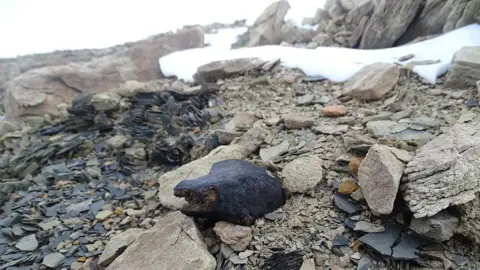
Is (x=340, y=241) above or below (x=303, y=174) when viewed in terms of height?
below

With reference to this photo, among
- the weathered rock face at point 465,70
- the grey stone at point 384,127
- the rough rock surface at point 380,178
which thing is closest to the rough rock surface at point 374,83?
the weathered rock face at point 465,70

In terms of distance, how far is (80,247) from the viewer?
2830mm

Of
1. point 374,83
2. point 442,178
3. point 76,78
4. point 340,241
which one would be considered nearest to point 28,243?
point 340,241

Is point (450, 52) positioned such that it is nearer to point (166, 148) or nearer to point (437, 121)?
point (437, 121)

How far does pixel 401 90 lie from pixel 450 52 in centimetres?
120

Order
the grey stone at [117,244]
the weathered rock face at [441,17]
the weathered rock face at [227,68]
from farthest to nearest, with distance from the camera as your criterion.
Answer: the weathered rock face at [227,68] → the weathered rock face at [441,17] → the grey stone at [117,244]

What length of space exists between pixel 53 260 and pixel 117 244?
0.66 m

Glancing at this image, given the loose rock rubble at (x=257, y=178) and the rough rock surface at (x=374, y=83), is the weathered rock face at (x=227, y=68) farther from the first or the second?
the rough rock surface at (x=374, y=83)

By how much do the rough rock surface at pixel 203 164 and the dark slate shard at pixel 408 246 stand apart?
5.68 feet

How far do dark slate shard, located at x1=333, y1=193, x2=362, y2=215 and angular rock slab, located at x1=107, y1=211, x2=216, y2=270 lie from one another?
3.69 ft

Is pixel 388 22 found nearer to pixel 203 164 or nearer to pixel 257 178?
pixel 203 164

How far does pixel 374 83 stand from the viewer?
4.00 meters

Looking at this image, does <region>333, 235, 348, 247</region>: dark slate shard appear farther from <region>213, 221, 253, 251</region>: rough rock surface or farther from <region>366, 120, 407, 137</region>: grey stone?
<region>366, 120, 407, 137</region>: grey stone

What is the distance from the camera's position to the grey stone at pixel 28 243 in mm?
2863
